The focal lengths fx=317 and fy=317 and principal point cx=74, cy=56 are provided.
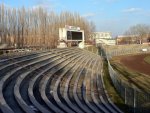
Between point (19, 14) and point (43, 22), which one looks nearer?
point (19, 14)

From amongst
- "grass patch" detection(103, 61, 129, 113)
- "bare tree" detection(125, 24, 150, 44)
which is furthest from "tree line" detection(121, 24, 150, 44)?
"grass patch" detection(103, 61, 129, 113)

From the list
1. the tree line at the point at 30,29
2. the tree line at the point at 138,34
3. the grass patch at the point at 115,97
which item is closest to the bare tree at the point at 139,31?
the tree line at the point at 138,34

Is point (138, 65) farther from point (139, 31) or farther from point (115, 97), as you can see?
point (139, 31)

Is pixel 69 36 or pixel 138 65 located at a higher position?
pixel 69 36

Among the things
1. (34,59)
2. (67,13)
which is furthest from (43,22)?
(34,59)

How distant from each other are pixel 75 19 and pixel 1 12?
34593 mm

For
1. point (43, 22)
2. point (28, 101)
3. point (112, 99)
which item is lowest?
point (112, 99)

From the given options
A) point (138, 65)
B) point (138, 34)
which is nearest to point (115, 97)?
point (138, 65)

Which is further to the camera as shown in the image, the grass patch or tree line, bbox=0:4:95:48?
tree line, bbox=0:4:95:48

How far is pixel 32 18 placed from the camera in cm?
6544

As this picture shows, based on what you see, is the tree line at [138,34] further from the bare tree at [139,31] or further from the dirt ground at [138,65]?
the dirt ground at [138,65]

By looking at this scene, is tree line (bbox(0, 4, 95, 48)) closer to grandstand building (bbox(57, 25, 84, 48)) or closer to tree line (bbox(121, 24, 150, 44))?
grandstand building (bbox(57, 25, 84, 48))

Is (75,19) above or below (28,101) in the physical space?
above

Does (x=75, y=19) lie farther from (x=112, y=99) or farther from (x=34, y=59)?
(x=112, y=99)
